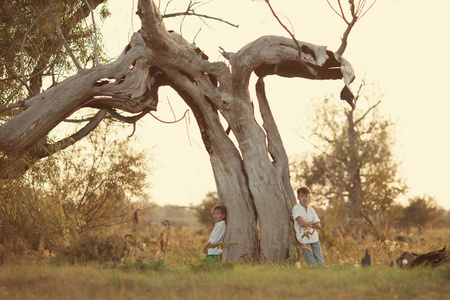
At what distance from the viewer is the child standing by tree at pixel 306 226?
9734 millimetres

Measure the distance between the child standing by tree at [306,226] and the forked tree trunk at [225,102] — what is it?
0.33m

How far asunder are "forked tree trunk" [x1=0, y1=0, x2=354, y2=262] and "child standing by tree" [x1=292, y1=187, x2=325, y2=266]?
331mm

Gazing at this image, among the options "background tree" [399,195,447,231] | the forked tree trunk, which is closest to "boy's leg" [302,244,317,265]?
the forked tree trunk

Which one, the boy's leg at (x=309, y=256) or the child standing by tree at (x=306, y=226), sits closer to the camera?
the child standing by tree at (x=306, y=226)

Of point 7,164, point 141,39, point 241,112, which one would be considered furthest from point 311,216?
point 7,164

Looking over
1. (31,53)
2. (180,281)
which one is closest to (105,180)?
(31,53)

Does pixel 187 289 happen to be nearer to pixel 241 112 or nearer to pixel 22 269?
pixel 22 269

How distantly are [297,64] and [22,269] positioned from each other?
6601 mm

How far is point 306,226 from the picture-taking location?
A: 31.6ft

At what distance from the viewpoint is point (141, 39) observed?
1072cm

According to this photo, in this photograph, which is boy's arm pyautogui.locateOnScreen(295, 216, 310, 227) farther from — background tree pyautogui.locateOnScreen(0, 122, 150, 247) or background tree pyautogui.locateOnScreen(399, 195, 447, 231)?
background tree pyautogui.locateOnScreen(399, 195, 447, 231)

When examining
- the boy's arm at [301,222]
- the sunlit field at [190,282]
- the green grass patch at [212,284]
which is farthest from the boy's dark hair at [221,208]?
the green grass patch at [212,284]

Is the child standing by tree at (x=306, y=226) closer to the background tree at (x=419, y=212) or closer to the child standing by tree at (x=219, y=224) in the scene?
the child standing by tree at (x=219, y=224)

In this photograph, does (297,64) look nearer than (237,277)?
No
